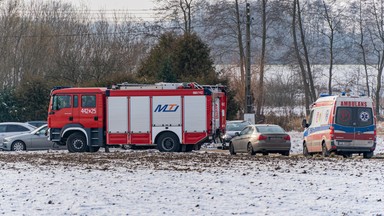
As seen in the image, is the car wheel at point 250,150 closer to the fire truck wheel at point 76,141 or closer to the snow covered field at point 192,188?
the fire truck wheel at point 76,141

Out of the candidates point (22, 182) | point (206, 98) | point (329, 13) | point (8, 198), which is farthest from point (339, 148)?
point (329, 13)

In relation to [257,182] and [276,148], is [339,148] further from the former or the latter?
[257,182]

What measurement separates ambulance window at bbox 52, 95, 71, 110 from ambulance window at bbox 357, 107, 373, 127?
38.5ft

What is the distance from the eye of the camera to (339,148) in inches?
1188

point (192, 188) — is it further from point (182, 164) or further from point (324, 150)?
point (324, 150)

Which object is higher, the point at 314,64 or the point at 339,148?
the point at 314,64

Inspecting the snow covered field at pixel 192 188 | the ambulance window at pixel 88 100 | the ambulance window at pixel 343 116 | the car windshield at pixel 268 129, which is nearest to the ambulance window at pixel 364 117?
the ambulance window at pixel 343 116

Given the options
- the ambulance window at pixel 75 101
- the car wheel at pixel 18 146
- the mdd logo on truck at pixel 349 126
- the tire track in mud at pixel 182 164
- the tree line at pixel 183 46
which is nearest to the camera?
the tire track in mud at pixel 182 164

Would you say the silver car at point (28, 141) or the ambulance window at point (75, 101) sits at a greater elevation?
the ambulance window at point (75, 101)

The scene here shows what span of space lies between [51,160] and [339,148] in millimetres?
10323

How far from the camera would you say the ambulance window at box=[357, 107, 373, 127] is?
30.4m

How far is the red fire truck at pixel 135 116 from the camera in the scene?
3403 centimetres

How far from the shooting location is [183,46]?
183 ft

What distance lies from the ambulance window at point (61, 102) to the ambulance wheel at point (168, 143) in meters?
4.04
